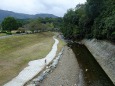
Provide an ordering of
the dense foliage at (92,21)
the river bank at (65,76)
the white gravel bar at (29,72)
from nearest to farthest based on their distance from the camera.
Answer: the white gravel bar at (29,72), the river bank at (65,76), the dense foliage at (92,21)

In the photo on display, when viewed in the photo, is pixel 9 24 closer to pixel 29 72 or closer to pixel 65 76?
pixel 29 72

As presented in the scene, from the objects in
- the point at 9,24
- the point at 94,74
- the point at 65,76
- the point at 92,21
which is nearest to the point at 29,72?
the point at 65,76

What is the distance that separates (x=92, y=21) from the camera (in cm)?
8912

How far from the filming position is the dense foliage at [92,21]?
63.6m

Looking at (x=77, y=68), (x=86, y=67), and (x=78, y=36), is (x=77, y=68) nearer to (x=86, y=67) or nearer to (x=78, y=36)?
(x=86, y=67)

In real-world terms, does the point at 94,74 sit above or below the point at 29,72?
below

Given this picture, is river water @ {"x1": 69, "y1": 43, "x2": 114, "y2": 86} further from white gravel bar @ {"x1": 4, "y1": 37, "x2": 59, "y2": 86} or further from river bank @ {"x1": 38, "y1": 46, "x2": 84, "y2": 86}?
white gravel bar @ {"x1": 4, "y1": 37, "x2": 59, "y2": 86}

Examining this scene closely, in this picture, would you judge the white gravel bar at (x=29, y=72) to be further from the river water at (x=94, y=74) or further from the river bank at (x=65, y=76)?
the river water at (x=94, y=74)

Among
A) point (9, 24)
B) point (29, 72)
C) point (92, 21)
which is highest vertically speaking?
point (92, 21)

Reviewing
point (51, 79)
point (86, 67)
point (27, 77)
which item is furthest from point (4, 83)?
point (86, 67)

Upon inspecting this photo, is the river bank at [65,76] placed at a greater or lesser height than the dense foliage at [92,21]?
lesser

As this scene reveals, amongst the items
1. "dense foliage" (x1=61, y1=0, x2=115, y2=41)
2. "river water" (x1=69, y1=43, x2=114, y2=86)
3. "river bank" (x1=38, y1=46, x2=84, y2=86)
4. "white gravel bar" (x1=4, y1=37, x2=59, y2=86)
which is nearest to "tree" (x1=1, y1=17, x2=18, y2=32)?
"dense foliage" (x1=61, y1=0, x2=115, y2=41)

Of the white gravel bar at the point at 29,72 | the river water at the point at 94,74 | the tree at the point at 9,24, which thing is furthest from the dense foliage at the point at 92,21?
the tree at the point at 9,24

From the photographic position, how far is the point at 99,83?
33406 mm
